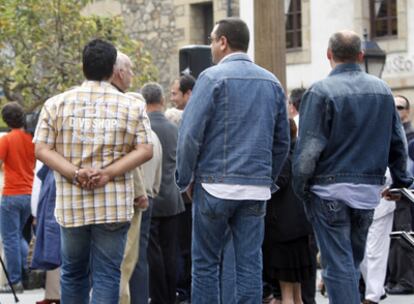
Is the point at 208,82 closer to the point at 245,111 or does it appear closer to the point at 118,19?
the point at 245,111

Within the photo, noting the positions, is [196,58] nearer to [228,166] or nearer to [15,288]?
[15,288]

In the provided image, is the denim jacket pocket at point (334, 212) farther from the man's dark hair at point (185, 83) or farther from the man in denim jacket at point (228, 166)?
the man's dark hair at point (185, 83)

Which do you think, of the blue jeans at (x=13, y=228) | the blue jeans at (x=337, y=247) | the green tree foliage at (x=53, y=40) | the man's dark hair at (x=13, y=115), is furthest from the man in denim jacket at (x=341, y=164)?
the green tree foliage at (x=53, y=40)

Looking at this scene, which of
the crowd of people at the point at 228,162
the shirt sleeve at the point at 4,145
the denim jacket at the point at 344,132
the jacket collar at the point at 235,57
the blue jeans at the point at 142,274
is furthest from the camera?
the shirt sleeve at the point at 4,145

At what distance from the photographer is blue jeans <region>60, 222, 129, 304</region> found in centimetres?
775

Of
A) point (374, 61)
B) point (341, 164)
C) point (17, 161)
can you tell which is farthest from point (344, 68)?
point (374, 61)

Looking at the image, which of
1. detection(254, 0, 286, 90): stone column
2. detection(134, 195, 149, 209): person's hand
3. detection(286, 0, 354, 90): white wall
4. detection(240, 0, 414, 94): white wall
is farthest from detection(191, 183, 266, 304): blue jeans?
detection(286, 0, 354, 90): white wall

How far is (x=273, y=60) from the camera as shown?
11.9 meters

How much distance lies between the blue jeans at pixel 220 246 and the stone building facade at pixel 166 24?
23.5 meters

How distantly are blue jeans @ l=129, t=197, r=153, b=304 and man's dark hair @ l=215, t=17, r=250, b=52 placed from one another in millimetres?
1955

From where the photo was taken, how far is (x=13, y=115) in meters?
13.1

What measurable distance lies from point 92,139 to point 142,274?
2.22 metres

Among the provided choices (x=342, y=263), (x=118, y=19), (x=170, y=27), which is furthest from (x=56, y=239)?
(x=170, y=27)

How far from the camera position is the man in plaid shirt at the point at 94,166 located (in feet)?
25.3
